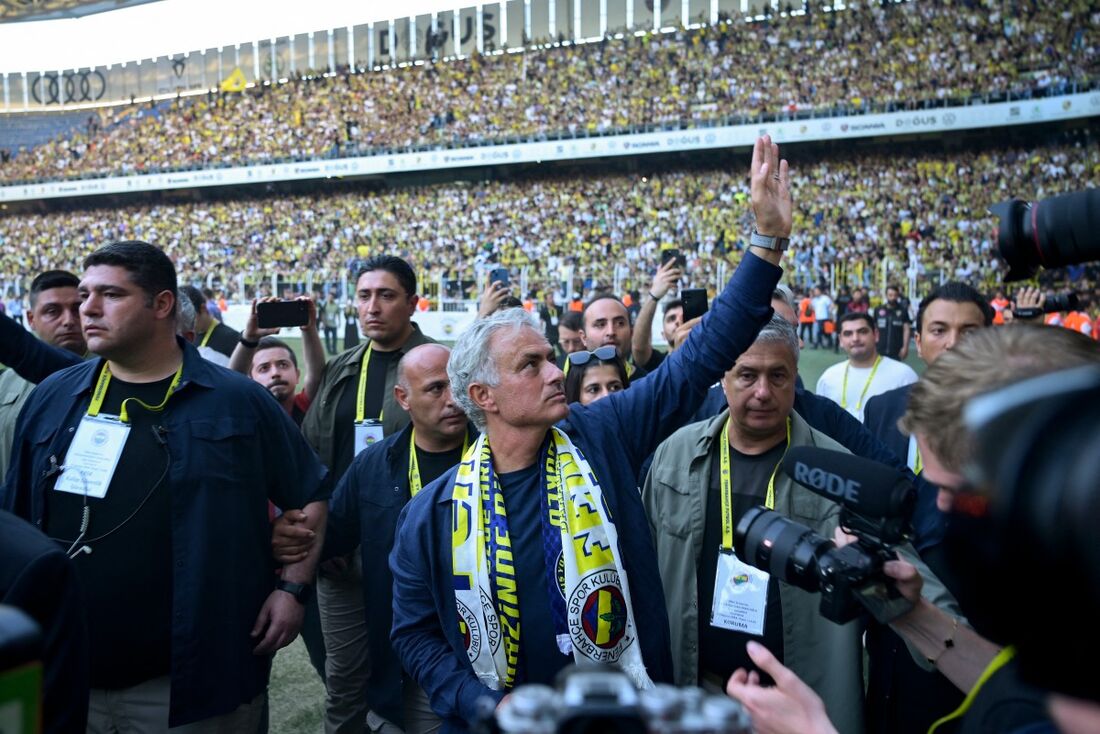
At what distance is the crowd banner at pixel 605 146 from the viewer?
23.5 m

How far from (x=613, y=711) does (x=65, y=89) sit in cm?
5117

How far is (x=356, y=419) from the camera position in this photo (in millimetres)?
4152

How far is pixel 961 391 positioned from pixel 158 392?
2409 millimetres

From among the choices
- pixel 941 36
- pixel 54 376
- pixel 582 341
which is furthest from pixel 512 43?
pixel 54 376

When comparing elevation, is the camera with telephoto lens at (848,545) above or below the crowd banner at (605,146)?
below

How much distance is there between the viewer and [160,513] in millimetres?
2600

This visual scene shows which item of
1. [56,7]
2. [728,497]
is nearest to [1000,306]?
[728,497]

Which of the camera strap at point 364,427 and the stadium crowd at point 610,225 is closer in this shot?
the camera strap at point 364,427

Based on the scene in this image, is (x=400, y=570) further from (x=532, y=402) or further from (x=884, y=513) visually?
(x=884, y=513)

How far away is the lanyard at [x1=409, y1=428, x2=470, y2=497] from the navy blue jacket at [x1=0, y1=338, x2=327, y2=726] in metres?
0.46

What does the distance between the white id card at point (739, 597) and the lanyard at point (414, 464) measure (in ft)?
3.73

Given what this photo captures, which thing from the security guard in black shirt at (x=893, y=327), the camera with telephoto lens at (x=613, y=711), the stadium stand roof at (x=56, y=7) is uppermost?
the stadium stand roof at (x=56, y=7)

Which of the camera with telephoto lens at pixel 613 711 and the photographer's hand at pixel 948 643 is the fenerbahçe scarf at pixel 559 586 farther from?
the camera with telephoto lens at pixel 613 711

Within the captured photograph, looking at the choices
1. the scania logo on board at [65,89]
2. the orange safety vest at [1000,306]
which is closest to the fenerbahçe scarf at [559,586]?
the orange safety vest at [1000,306]
